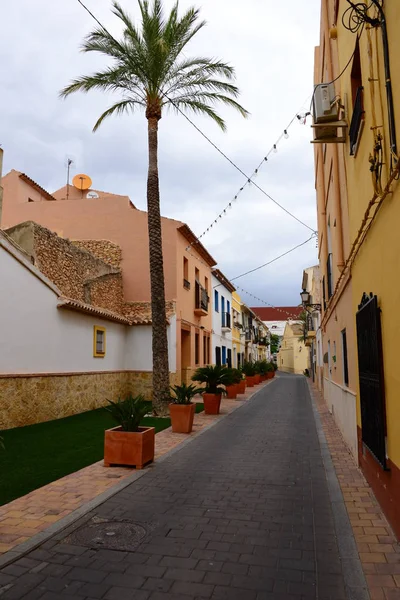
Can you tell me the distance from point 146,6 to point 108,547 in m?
13.4

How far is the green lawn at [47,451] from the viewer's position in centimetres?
591

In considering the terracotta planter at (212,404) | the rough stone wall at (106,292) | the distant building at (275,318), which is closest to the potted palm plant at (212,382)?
the terracotta planter at (212,404)

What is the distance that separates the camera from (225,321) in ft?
103

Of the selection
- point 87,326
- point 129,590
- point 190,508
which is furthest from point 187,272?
point 129,590

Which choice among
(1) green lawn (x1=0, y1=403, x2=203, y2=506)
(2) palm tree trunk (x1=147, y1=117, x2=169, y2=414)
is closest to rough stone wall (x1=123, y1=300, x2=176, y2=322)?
(2) palm tree trunk (x1=147, y1=117, x2=169, y2=414)

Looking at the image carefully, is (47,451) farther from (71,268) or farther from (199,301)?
(199,301)

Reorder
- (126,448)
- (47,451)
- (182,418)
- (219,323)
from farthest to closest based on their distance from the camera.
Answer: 1. (219,323)
2. (182,418)
3. (47,451)
4. (126,448)

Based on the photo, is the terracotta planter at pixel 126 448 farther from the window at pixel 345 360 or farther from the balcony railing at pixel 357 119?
the balcony railing at pixel 357 119

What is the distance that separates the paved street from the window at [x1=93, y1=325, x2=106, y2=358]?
8.24 meters

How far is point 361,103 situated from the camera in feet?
18.2

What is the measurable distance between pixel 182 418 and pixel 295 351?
47830mm

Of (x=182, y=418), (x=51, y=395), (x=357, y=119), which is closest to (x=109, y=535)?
(x=357, y=119)

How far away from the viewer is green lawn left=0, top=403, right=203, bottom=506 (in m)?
5.91

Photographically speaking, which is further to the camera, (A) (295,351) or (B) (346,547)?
(A) (295,351)
